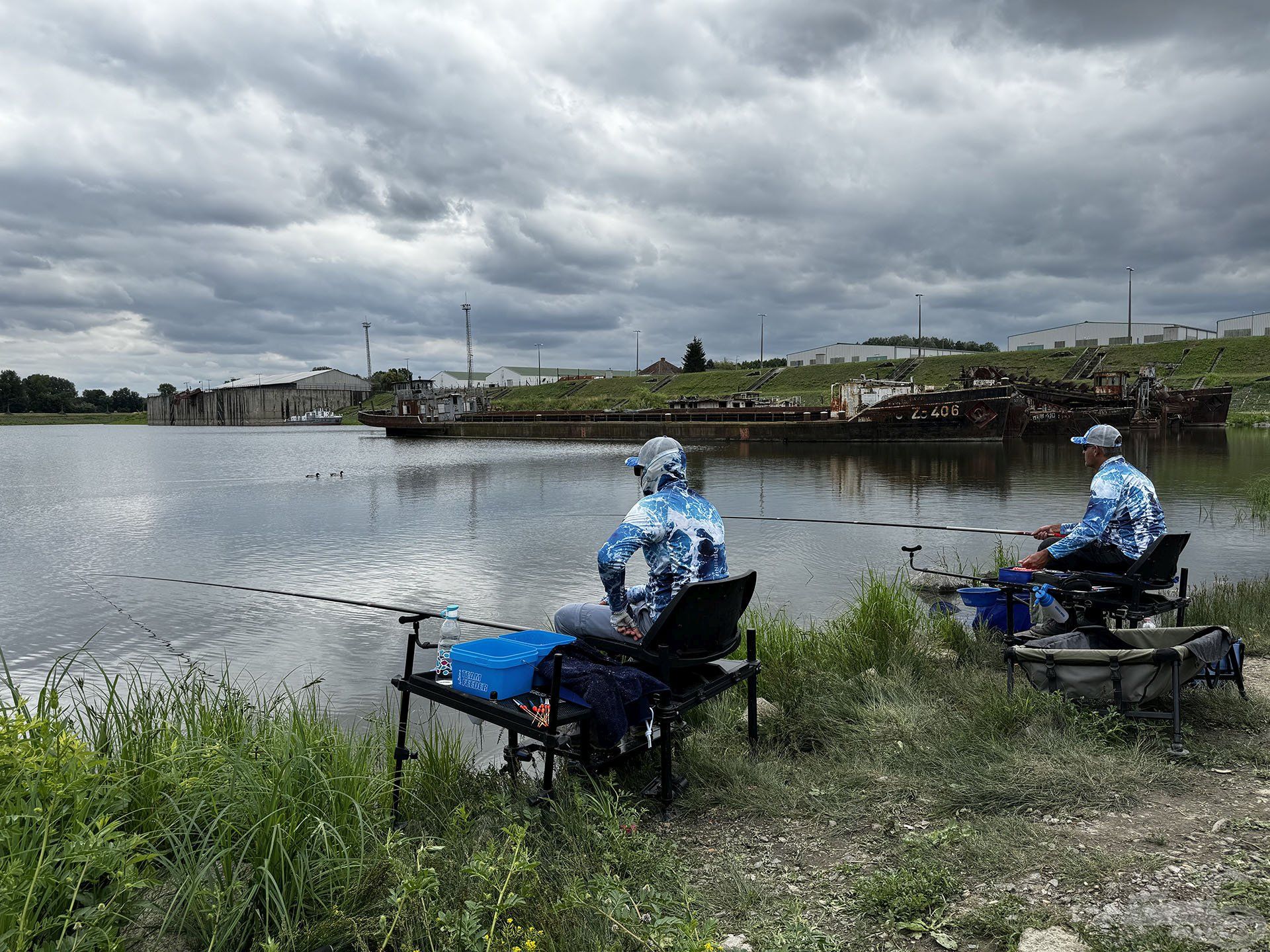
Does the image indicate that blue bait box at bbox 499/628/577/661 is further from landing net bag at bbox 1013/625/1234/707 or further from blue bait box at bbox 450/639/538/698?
landing net bag at bbox 1013/625/1234/707

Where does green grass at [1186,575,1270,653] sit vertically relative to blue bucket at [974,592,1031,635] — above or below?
below

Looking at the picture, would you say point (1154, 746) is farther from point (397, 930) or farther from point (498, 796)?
point (397, 930)

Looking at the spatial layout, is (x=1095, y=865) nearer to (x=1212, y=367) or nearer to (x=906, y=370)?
(x=1212, y=367)

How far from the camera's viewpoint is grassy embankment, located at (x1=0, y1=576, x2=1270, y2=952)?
93.8 inches

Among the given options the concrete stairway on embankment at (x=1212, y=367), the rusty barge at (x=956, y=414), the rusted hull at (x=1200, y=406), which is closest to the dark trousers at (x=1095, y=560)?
the rusty barge at (x=956, y=414)

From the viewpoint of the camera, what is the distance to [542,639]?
3871 mm

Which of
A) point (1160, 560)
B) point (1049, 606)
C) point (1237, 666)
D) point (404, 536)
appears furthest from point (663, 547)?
point (404, 536)

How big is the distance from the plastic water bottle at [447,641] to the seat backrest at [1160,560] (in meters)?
4.27

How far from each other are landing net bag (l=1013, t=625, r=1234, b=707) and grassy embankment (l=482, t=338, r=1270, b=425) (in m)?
52.2

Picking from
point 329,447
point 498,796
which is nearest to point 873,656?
point 498,796

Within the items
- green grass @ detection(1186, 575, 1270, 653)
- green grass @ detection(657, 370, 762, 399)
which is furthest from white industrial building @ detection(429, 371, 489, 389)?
green grass @ detection(1186, 575, 1270, 653)

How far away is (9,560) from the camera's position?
12328 mm

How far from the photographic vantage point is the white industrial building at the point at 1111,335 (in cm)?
8288

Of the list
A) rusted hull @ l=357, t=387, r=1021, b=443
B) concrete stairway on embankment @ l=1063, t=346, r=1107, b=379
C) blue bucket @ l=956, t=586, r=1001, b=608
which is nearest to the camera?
blue bucket @ l=956, t=586, r=1001, b=608
